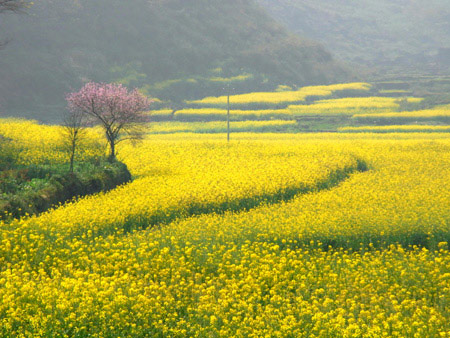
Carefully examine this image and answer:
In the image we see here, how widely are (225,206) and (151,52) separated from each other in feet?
302

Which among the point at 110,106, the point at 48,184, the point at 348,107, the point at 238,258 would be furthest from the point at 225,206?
the point at 348,107

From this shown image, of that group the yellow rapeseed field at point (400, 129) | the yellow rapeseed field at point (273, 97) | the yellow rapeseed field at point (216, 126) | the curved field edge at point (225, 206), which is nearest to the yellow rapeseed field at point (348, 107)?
the yellow rapeseed field at point (273, 97)

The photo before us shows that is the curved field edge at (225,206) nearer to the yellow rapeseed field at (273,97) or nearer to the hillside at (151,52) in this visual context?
the hillside at (151,52)

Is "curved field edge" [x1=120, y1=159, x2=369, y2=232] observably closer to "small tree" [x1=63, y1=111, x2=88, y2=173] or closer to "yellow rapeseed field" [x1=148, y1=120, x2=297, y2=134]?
"small tree" [x1=63, y1=111, x2=88, y2=173]

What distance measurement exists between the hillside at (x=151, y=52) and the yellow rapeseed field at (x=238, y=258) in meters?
57.8

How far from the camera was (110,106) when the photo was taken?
1261 inches

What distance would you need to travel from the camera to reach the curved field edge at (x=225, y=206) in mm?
21672

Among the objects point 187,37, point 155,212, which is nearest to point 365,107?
point 187,37

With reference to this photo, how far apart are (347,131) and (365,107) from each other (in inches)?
864

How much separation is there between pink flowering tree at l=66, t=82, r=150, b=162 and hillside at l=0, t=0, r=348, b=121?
1870 inches

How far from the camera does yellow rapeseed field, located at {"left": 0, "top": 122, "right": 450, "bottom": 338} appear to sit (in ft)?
37.3

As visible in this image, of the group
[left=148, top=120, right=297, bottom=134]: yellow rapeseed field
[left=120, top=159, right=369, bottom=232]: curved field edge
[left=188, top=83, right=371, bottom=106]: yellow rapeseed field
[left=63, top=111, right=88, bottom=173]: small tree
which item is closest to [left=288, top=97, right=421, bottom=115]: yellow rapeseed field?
[left=188, top=83, right=371, bottom=106]: yellow rapeseed field

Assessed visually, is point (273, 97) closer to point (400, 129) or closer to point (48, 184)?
point (400, 129)

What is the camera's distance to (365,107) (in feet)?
284
